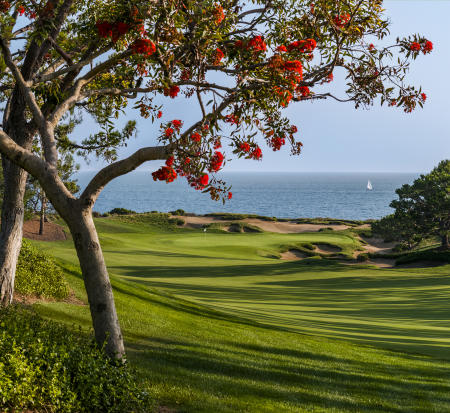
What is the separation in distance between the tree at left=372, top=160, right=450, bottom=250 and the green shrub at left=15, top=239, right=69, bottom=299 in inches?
1575

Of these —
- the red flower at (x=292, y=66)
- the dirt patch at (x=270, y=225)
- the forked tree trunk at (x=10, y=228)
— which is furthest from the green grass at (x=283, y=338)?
the dirt patch at (x=270, y=225)

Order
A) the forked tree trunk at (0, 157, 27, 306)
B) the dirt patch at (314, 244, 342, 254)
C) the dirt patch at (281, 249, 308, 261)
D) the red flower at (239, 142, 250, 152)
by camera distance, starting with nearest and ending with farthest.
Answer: the red flower at (239, 142, 250, 152) < the forked tree trunk at (0, 157, 27, 306) < the dirt patch at (281, 249, 308, 261) < the dirt patch at (314, 244, 342, 254)

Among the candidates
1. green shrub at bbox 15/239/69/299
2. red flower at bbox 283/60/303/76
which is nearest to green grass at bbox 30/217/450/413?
green shrub at bbox 15/239/69/299

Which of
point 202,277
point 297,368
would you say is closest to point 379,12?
point 297,368

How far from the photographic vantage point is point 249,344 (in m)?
11.0

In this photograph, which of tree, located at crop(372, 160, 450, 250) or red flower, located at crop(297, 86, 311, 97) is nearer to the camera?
red flower, located at crop(297, 86, 311, 97)

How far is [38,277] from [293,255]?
35179 millimetres

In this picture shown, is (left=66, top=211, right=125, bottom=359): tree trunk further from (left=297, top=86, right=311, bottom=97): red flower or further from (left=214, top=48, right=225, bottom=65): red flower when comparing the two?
(left=297, top=86, right=311, bottom=97): red flower

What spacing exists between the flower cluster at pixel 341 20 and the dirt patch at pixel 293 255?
3569 cm

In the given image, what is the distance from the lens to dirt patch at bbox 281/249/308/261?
43647 mm

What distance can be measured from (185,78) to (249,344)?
246 inches

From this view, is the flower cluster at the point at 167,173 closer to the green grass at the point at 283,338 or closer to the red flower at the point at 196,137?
the red flower at the point at 196,137

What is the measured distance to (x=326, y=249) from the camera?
48.5 meters

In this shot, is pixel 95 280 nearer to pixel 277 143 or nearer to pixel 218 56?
pixel 277 143
